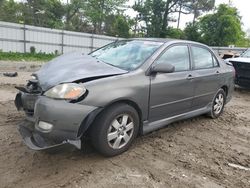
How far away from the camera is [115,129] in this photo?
3.73 meters

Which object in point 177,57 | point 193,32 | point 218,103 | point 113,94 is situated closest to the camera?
point 113,94

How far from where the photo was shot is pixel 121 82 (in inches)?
147

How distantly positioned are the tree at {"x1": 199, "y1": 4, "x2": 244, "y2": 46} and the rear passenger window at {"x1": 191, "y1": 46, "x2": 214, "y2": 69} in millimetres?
24803

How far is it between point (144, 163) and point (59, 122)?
120 cm

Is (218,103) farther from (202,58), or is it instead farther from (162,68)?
(162,68)

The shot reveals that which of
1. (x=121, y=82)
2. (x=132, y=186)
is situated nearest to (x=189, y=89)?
(x=121, y=82)

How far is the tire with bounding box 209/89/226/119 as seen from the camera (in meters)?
5.87

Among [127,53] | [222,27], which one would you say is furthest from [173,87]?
[222,27]

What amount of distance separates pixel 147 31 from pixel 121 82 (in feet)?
106

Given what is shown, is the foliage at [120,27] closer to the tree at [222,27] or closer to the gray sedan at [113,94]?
the tree at [222,27]

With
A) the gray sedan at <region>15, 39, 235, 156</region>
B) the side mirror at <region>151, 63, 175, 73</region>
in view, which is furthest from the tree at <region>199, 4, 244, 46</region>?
the side mirror at <region>151, 63, 175, 73</region>

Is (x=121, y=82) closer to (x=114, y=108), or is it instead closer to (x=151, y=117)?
(x=114, y=108)

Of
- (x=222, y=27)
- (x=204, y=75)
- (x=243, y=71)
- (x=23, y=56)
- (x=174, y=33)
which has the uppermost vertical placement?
(x=222, y=27)

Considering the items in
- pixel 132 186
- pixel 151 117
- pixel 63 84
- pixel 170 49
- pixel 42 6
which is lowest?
pixel 132 186
